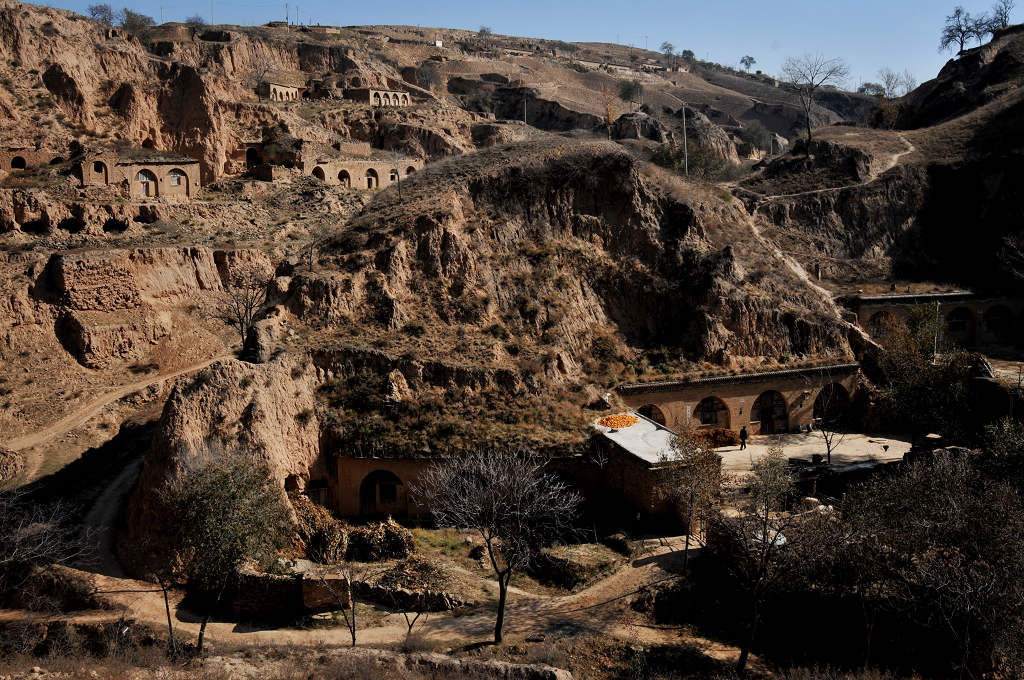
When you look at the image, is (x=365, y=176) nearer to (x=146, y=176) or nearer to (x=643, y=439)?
(x=146, y=176)

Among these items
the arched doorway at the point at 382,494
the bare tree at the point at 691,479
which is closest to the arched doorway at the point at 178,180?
the arched doorway at the point at 382,494

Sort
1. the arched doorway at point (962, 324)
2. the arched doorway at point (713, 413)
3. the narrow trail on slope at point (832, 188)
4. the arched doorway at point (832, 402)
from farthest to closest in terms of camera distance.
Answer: the narrow trail on slope at point (832, 188), the arched doorway at point (962, 324), the arched doorway at point (832, 402), the arched doorway at point (713, 413)

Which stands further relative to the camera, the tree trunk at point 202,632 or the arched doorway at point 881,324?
the arched doorway at point 881,324

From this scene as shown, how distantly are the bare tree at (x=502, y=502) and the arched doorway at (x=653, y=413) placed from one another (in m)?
7.90

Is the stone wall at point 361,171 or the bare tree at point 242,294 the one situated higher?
the stone wall at point 361,171

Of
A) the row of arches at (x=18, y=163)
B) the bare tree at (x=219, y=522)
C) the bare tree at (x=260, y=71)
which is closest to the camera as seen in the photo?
the bare tree at (x=219, y=522)

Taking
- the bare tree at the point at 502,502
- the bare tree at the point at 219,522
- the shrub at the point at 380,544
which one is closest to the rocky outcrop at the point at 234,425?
the bare tree at the point at 219,522

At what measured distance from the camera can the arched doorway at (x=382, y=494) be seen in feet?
85.1

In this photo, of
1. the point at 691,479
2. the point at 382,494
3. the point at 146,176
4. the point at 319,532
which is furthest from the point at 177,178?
the point at 691,479

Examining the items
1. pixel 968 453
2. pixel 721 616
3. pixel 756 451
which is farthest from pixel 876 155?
pixel 721 616

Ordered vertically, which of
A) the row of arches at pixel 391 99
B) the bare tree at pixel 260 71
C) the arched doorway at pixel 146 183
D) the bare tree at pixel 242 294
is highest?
the bare tree at pixel 260 71

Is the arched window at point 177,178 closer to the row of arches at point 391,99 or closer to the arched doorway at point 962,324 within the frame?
the row of arches at point 391,99

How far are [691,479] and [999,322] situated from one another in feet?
105

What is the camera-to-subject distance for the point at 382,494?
26016 mm
